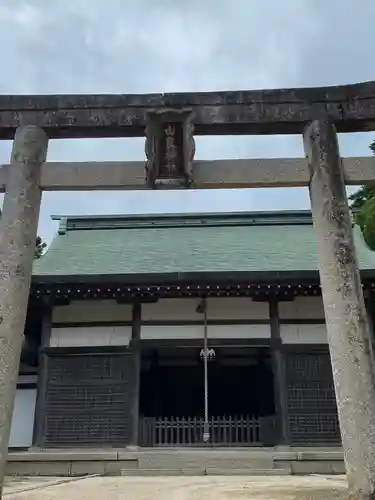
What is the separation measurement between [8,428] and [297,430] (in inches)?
295

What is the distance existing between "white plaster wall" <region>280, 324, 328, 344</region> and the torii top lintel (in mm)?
6346

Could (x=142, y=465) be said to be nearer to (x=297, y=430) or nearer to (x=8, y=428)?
(x=297, y=430)

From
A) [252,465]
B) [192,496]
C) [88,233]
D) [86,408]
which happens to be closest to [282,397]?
[252,465]

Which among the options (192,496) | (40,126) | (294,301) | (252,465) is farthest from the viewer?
(294,301)

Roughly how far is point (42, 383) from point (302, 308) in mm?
6327

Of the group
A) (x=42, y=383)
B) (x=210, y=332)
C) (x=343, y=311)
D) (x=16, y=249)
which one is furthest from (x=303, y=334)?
(x=16, y=249)

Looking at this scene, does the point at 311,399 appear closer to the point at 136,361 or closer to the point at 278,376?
the point at 278,376

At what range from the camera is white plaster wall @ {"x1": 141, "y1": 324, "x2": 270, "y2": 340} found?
1245cm

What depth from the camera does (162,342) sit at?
1242 cm

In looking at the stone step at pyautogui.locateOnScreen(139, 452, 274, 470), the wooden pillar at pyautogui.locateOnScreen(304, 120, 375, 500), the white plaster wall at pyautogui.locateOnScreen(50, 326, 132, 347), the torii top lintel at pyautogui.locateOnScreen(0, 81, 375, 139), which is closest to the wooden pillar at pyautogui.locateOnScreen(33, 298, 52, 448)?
the white plaster wall at pyautogui.locateOnScreen(50, 326, 132, 347)

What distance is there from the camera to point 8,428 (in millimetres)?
5715

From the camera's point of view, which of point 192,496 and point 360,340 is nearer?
point 360,340

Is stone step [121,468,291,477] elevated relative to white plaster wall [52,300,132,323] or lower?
lower

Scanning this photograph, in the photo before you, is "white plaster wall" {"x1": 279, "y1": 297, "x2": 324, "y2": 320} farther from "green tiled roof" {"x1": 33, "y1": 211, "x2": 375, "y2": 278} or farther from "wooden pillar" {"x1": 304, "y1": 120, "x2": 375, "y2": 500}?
"wooden pillar" {"x1": 304, "y1": 120, "x2": 375, "y2": 500}
